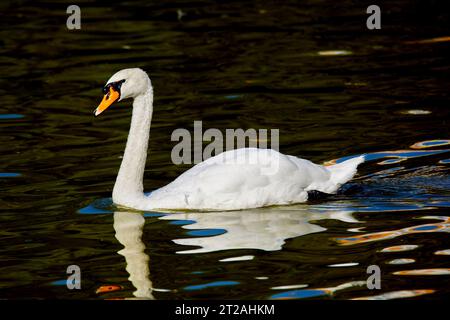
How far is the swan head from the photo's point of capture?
10.3 m

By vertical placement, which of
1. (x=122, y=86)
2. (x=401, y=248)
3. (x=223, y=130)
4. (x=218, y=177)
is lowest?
(x=401, y=248)

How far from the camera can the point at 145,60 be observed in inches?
690

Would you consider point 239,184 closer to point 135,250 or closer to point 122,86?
point 135,250

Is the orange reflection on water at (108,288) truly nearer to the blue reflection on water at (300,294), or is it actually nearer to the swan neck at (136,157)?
the blue reflection on water at (300,294)

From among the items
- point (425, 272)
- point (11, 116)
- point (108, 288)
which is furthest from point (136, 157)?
point (11, 116)

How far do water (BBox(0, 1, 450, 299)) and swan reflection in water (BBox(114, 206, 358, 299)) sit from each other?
3cm

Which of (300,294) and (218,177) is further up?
(218,177)

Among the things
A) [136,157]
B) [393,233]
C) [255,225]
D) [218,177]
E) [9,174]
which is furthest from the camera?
[9,174]

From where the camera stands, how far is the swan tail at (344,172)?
34.7 feet

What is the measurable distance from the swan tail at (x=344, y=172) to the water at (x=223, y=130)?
23cm

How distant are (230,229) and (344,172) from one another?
1725 mm

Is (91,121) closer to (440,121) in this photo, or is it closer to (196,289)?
(440,121)

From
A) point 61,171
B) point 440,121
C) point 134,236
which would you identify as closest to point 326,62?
point 440,121

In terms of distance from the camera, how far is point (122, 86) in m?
10.4
